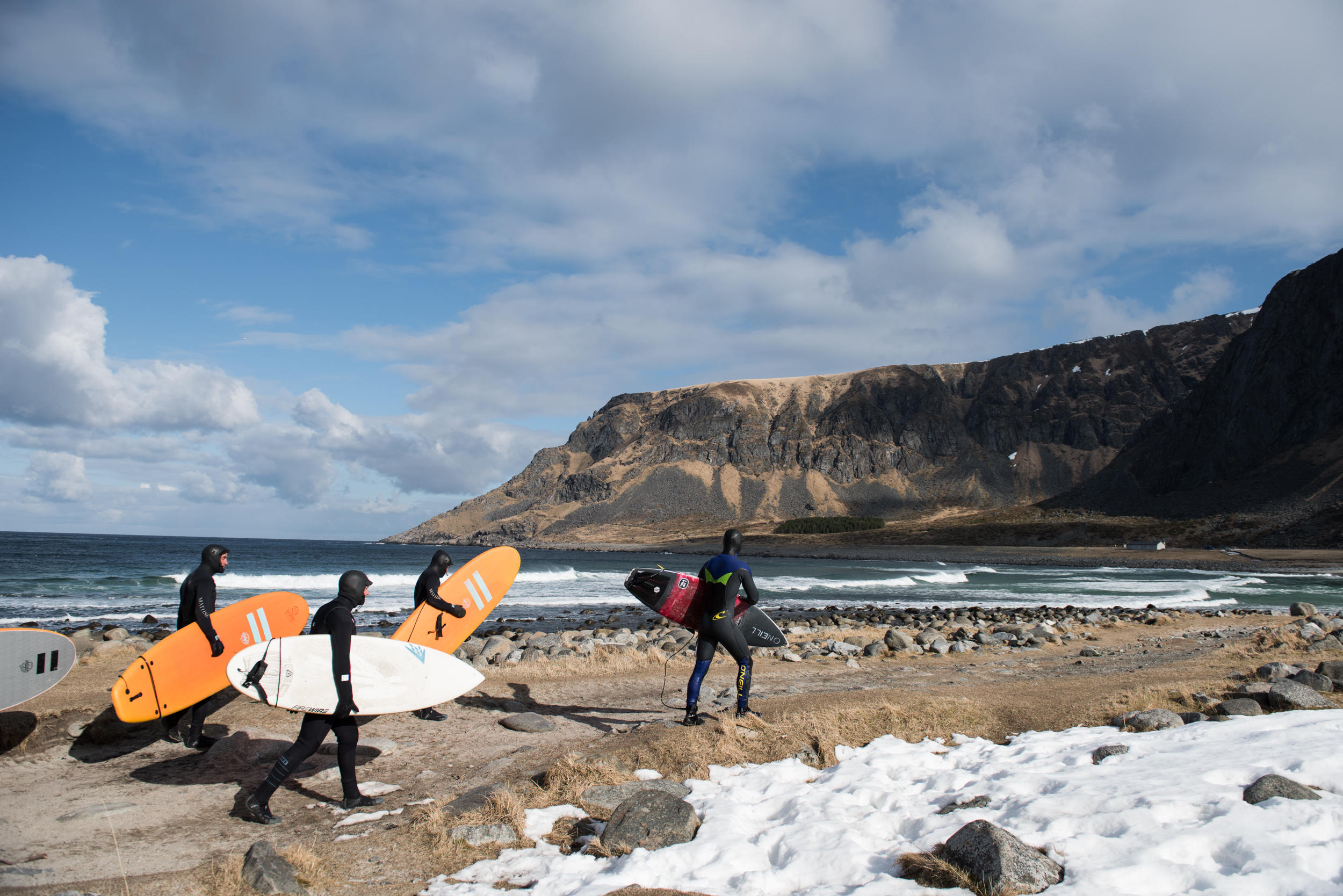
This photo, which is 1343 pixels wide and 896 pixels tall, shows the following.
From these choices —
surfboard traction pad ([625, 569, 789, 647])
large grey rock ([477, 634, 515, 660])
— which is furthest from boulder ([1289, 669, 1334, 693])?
large grey rock ([477, 634, 515, 660])

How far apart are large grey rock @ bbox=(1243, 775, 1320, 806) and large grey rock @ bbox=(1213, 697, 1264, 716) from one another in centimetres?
270

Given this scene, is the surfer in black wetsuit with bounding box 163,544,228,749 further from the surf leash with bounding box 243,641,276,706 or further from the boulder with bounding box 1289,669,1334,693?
the boulder with bounding box 1289,669,1334,693

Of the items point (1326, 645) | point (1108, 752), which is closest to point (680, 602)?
point (1108, 752)

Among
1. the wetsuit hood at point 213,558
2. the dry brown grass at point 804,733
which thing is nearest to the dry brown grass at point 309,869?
the dry brown grass at point 804,733

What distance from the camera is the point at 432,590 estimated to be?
10.4 m

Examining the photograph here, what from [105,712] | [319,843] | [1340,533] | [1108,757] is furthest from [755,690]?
[1340,533]

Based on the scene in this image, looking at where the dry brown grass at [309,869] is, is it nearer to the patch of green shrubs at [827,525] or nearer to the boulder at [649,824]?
the boulder at [649,824]

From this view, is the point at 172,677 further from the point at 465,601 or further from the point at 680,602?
the point at 680,602

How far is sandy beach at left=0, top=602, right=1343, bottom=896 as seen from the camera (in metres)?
5.61

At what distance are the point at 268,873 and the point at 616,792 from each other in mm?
2791

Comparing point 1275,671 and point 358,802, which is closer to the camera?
point 358,802

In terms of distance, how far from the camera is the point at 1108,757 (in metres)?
6.55

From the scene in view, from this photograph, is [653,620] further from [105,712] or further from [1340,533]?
[1340,533]

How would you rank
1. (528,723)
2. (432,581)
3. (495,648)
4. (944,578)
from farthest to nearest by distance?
(944,578)
(495,648)
(432,581)
(528,723)
